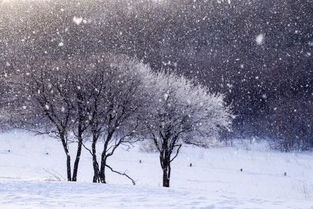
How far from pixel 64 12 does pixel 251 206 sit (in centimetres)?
8405

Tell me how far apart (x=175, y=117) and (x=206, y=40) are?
58.7 m

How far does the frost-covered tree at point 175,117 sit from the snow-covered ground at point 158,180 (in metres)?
3.31

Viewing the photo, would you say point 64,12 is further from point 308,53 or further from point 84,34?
point 308,53

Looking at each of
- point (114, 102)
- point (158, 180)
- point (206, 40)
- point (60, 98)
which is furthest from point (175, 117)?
point (206, 40)

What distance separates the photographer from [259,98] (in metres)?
74.1

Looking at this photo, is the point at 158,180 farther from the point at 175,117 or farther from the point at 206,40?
the point at 206,40

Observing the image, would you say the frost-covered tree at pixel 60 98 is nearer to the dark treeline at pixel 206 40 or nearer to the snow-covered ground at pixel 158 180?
the snow-covered ground at pixel 158 180

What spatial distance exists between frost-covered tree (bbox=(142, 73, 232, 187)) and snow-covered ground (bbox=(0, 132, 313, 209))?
3.31 m

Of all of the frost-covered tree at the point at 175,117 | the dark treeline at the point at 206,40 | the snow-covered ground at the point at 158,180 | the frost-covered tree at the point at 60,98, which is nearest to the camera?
the snow-covered ground at the point at 158,180

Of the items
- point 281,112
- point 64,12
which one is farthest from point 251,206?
point 64,12

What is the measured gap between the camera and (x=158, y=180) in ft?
117

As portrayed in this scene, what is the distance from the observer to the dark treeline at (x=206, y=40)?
73250mm

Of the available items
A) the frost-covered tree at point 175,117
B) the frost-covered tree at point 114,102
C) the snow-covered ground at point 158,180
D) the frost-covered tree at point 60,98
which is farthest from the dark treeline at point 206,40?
the frost-covered tree at point 60,98

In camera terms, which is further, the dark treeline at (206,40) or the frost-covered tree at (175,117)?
the dark treeline at (206,40)
